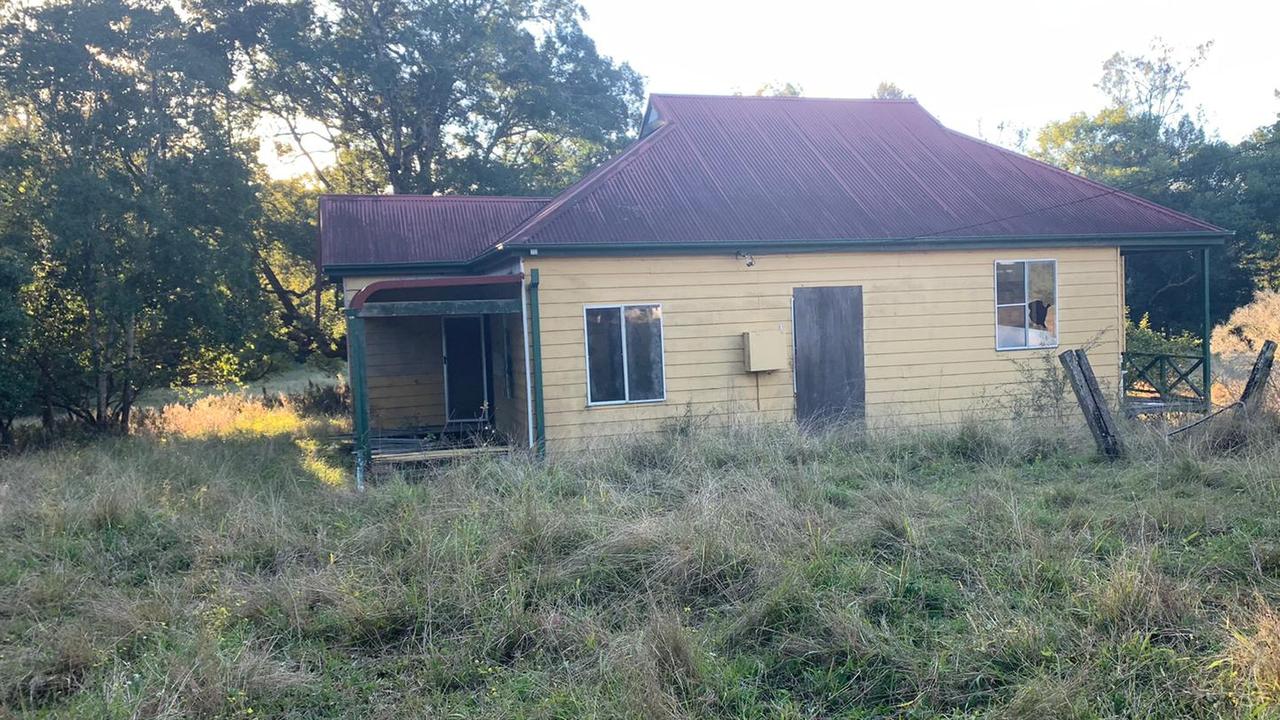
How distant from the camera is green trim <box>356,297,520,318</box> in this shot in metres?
9.69

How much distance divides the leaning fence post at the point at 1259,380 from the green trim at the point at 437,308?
25.3 ft

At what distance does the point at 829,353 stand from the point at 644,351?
8.42 ft

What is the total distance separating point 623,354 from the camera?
1098 centimetres

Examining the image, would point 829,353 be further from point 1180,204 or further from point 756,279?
point 1180,204

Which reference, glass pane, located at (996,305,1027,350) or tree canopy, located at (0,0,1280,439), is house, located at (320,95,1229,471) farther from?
tree canopy, located at (0,0,1280,439)

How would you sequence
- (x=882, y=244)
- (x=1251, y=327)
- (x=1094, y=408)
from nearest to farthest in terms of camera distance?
(x=1094, y=408)
(x=882, y=244)
(x=1251, y=327)

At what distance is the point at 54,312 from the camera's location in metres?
13.2

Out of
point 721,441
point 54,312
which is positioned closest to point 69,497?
point 721,441

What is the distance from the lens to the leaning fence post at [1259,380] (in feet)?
28.0

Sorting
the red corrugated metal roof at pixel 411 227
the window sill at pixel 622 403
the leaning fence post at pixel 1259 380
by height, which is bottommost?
the window sill at pixel 622 403

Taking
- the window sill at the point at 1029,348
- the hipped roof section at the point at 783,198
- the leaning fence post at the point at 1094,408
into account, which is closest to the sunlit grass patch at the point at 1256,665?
the leaning fence post at the point at 1094,408

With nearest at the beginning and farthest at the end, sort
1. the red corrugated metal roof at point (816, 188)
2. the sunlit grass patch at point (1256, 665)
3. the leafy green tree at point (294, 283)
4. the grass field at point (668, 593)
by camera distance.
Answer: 1. the sunlit grass patch at point (1256, 665)
2. the grass field at point (668, 593)
3. the red corrugated metal roof at point (816, 188)
4. the leafy green tree at point (294, 283)

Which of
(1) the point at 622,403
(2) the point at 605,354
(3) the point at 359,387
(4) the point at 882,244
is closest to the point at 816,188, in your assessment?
(4) the point at 882,244

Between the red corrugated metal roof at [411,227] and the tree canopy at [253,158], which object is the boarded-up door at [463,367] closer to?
the red corrugated metal roof at [411,227]
